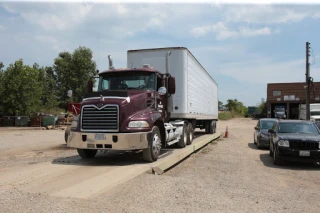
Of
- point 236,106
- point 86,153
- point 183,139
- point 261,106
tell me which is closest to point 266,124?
point 183,139

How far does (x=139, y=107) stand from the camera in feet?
29.0

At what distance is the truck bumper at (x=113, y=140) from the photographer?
8.16 metres

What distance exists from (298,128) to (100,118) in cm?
724

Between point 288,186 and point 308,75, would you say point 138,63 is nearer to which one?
point 288,186

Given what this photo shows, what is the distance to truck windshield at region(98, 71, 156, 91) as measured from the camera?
9641mm

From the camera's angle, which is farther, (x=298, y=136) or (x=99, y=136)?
(x=298, y=136)

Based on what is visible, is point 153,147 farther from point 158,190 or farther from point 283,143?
point 283,143

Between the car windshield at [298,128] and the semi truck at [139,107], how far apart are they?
3.66 metres

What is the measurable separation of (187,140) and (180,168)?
4346mm

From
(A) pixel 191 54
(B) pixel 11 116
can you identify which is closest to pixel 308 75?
(A) pixel 191 54

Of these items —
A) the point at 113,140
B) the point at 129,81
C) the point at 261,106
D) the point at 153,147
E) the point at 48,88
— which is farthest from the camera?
the point at 261,106

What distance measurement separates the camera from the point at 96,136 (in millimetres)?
8391

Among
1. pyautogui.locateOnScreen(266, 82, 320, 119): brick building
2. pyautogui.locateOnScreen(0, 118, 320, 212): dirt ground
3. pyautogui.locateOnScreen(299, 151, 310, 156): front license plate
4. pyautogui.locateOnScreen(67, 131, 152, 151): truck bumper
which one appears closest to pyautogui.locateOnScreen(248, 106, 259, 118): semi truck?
pyautogui.locateOnScreen(266, 82, 320, 119): brick building

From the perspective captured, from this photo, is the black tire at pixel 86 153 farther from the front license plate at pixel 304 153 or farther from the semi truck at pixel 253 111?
the semi truck at pixel 253 111
